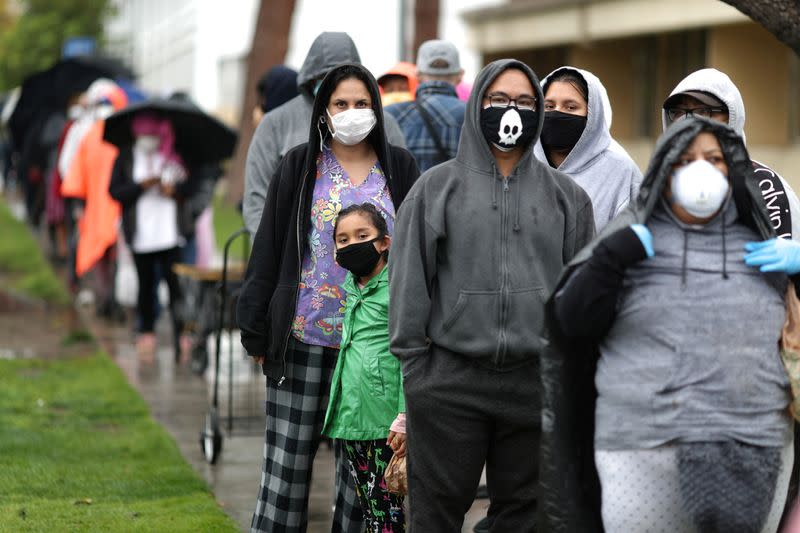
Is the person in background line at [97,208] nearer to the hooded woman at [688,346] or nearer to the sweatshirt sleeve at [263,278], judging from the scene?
the sweatshirt sleeve at [263,278]

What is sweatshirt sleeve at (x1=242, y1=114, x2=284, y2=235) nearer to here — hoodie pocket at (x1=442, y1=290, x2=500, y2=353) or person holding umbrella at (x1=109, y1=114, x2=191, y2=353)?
hoodie pocket at (x1=442, y1=290, x2=500, y2=353)

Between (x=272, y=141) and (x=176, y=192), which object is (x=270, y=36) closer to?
(x=176, y=192)

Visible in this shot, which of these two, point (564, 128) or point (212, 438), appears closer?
point (564, 128)


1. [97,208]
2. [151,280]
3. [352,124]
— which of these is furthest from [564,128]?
[97,208]

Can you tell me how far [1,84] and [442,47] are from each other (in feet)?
176

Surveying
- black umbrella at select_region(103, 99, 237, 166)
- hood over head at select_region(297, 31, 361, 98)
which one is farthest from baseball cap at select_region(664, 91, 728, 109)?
black umbrella at select_region(103, 99, 237, 166)

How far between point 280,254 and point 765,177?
1.75 metres

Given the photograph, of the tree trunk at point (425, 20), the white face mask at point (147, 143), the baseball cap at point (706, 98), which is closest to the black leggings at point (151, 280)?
the white face mask at point (147, 143)

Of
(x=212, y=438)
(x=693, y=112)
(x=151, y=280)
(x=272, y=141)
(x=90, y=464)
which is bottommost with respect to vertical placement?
(x=90, y=464)

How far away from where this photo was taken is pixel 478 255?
4.88 metres

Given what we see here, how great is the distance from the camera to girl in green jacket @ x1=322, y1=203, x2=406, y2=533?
17.6 ft

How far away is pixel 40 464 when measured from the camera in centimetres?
830

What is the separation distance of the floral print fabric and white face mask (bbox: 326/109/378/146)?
204 mm

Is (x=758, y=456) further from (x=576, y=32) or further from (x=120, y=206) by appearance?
(x=576, y=32)
